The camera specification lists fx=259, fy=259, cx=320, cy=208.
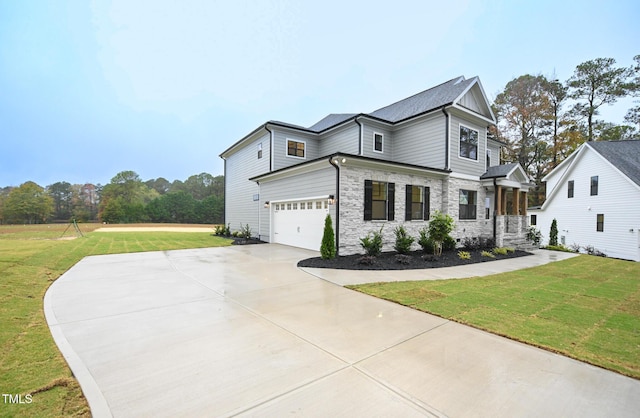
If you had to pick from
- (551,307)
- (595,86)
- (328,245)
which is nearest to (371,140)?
(328,245)

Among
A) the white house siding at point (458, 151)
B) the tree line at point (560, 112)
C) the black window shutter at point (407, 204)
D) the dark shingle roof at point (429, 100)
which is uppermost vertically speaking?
the tree line at point (560, 112)

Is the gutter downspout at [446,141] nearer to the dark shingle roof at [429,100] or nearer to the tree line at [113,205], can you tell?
the dark shingle roof at [429,100]

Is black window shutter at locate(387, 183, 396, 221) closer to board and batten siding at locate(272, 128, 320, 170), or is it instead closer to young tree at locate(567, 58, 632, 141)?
board and batten siding at locate(272, 128, 320, 170)

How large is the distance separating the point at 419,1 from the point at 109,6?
1875 centimetres

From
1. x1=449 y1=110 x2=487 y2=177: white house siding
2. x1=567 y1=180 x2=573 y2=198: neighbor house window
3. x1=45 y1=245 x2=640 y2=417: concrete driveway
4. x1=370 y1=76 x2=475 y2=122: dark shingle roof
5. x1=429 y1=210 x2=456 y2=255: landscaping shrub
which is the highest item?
x1=370 y1=76 x2=475 y2=122: dark shingle roof

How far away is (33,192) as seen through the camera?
45.1 m

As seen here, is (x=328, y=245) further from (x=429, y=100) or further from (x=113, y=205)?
(x=113, y=205)

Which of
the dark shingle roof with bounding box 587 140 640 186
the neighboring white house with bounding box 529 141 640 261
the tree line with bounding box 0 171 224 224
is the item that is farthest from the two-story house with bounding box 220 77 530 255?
the tree line with bounding box 0 171 224 224

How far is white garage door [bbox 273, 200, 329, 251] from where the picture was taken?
10.9m

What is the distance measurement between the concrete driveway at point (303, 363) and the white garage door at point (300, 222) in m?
5.92

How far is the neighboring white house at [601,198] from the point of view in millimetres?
14773

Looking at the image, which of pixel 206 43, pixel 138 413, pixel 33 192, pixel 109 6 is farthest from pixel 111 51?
pixel 138 413

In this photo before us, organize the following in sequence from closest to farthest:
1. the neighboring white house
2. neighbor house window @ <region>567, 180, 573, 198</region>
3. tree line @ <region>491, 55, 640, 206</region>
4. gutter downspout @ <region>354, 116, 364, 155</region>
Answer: gutter downspout @ <region>354, 116, 364, 155</region> < the neighboring white house < neighbor house window @ <region>567, 180, 573, 198</region> < tree line @ <region>491, 55, 640, 206</region>

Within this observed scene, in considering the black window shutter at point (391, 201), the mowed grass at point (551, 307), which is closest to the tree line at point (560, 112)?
the black window shutter at point (391, 201)
